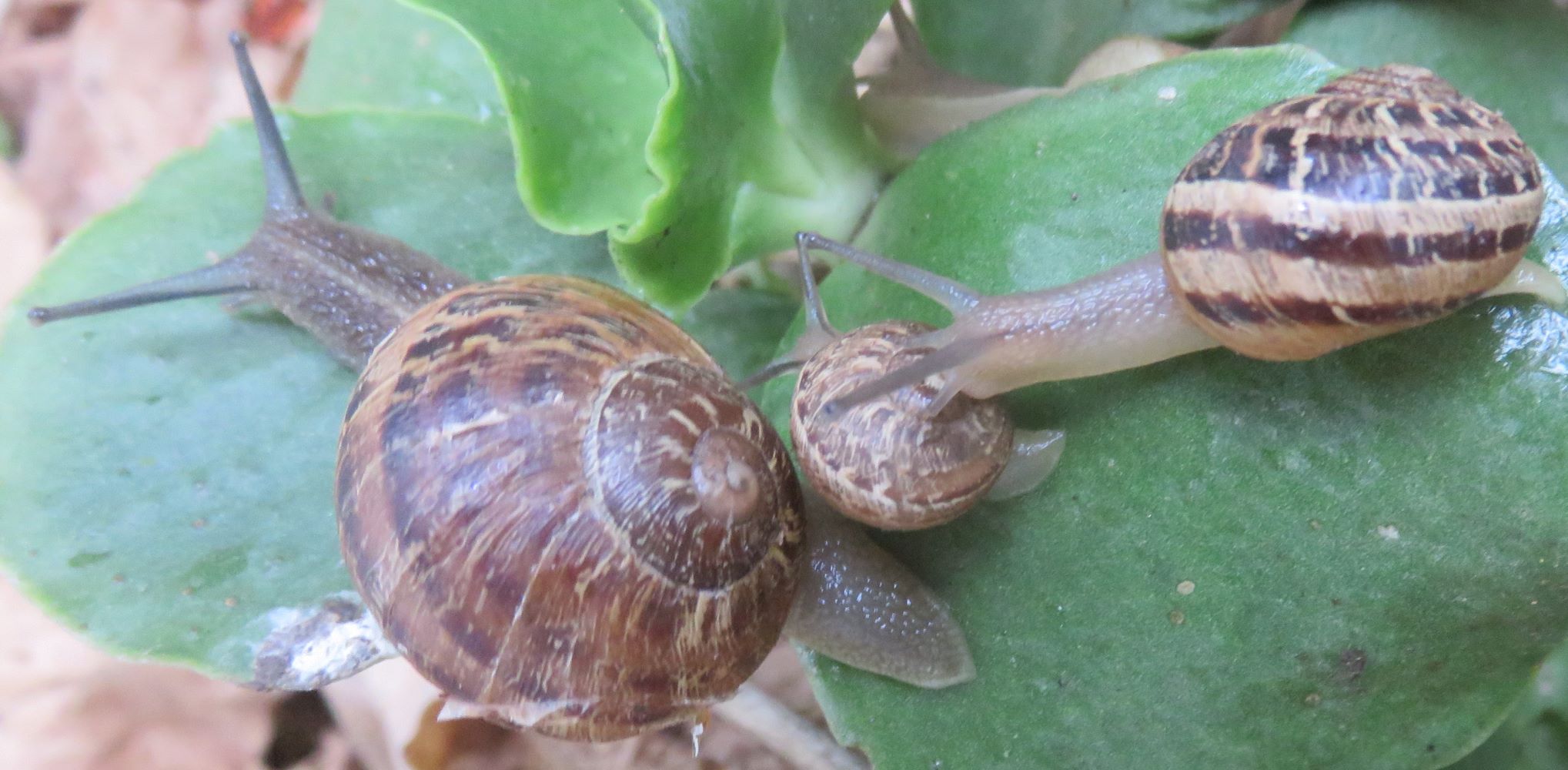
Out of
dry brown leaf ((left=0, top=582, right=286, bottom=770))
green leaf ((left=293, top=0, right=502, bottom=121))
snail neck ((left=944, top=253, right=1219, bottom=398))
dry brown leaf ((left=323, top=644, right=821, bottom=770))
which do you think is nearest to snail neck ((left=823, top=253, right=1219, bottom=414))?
snail neck ((left=944, top=253, right=1219, bottom=398))

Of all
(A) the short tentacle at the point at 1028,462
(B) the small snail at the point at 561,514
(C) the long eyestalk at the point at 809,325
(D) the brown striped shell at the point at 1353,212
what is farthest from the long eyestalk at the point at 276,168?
(D) the brown striped shell at the point at 1353,212

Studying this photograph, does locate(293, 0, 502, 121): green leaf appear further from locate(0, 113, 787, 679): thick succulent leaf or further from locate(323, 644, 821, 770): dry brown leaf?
locate(323, 644, 821, 770): dry brown leaf

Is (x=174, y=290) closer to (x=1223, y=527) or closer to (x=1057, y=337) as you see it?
(x=1057, y=337)

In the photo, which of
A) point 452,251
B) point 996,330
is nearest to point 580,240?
point 452,251

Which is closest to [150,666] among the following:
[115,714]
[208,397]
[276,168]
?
[115,714]

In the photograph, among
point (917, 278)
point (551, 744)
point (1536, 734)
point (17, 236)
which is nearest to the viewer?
point (917, 278)

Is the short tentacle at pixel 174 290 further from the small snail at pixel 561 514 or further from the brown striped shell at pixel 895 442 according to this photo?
the brown striped shell at pixel 895 442
